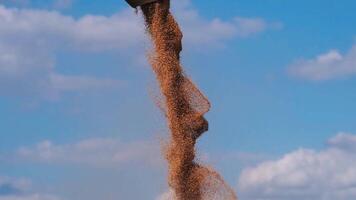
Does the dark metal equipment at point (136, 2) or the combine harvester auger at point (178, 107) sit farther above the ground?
the dark metal equipment at point (136, 2)

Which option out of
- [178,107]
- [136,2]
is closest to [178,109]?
[178,107]

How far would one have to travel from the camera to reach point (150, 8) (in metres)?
14.4

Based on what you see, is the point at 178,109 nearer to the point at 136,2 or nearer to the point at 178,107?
the point at 178,107

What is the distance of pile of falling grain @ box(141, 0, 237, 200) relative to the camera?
1421 cm

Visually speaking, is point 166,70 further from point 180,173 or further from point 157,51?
point 180,173

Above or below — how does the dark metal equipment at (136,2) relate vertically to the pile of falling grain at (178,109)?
above

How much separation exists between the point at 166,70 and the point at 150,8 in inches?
46.2

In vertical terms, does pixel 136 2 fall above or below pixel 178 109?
above

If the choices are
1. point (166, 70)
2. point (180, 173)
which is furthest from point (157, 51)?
point (180, 173)

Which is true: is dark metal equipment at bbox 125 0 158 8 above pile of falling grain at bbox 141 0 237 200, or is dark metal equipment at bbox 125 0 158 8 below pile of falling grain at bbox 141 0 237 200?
above

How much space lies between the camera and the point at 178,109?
14.3 metres

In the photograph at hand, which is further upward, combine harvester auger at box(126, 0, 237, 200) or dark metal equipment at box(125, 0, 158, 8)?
dark metal equipment at box(125, 0, 158, 8)

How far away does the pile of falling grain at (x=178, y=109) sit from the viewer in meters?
14.2

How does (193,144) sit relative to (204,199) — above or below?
above
